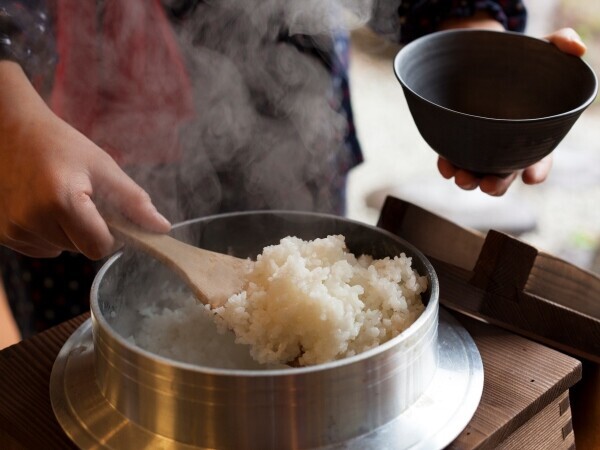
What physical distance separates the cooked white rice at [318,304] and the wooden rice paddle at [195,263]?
4 cm

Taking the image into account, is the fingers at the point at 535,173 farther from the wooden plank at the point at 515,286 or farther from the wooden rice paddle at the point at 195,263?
the wooden rice paddle at the point at 195,263

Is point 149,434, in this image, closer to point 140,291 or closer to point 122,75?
point 140,291

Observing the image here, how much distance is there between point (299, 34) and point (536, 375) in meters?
1.08

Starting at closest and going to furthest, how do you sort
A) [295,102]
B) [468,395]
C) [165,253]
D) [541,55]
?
[468,395] → [165,253] → [541,55] → [295,102]

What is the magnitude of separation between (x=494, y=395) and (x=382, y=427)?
0.82ft

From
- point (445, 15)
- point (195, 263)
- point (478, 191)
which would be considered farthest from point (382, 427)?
point (478, 191)

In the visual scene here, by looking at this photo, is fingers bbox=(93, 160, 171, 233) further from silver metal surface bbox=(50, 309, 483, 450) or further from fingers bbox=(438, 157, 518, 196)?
fingers bbox=(438, 157, 518, 196)

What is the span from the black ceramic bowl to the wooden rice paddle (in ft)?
1.63

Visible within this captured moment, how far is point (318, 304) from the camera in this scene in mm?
1186

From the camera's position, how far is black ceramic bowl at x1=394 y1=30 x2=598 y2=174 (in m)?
1.35

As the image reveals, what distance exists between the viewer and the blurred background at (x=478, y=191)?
3.77 m

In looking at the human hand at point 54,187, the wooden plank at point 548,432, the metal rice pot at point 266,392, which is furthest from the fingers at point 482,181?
the human hand at point 54,187

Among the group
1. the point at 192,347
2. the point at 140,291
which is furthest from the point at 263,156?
the point at 192,347

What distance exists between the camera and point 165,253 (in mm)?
1367
